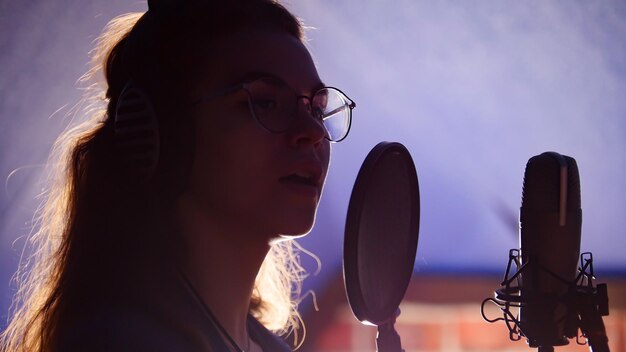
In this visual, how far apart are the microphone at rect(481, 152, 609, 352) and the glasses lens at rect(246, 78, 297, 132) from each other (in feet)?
1.16

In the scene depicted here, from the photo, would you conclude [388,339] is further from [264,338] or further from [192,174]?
[264,338]

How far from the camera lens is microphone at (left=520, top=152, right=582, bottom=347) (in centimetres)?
79

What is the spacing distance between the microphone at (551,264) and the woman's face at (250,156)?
31 cm

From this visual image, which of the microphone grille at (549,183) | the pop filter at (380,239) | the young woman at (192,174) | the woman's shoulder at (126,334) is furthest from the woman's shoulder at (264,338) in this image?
the microphone grille at (549,183)

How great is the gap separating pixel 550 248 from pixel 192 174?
520 mm

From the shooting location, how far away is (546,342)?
79 cm

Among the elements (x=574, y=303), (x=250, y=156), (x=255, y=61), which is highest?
(x=255, y=61)

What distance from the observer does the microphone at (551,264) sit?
0.79 meters

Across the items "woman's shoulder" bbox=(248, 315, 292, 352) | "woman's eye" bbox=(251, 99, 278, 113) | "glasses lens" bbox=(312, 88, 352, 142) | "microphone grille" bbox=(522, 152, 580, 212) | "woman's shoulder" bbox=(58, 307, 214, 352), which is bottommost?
"woman's shoulder" bbox=(248, 315, 292, 352)

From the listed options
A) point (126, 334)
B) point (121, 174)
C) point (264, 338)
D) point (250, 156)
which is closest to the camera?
point (126, 334)

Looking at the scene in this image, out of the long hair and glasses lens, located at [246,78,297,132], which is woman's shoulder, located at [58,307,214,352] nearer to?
the long hair

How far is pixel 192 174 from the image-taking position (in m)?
0.88

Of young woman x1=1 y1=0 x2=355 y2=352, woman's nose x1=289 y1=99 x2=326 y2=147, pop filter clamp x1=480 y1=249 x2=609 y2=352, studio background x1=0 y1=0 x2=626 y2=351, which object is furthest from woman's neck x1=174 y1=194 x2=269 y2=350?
studio background x1=0 y1=0 x2=626 y2=351

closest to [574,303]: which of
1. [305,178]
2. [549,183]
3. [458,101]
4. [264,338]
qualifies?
[549,183]
